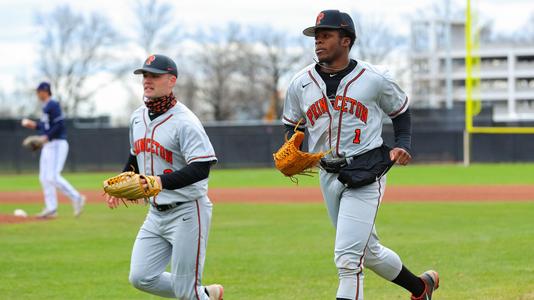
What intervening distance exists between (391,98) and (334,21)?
0.68 meters

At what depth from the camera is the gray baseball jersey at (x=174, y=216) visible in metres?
6.04

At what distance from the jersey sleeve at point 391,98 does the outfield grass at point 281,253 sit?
78.8 inches

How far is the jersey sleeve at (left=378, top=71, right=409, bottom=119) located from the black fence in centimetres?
3176

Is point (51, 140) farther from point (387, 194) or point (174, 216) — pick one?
point (387, 194)

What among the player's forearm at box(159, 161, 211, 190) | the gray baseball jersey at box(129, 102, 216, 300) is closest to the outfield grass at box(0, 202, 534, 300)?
the gray baseball jersey at box(129, 102, 216, 300)

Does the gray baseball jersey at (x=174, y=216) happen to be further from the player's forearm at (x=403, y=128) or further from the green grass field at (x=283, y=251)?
the green grass field at (x=283, y=251)

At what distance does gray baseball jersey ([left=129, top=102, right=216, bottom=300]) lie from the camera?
604 centimetres

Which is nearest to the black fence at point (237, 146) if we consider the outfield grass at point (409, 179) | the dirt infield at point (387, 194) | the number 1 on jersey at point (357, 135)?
the outfield grass at point (409, 179)

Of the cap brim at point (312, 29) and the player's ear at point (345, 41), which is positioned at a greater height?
the cap brim at point (312, 29)

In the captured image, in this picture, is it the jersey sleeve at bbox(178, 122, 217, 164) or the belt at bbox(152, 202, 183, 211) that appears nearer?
the jersey sleeve at bbox(178, 122, 217, 164)

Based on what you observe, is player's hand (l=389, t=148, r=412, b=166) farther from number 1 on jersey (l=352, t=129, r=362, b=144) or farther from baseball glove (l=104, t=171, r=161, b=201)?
baseball glove (l=104, t=171, r=161, b=201)

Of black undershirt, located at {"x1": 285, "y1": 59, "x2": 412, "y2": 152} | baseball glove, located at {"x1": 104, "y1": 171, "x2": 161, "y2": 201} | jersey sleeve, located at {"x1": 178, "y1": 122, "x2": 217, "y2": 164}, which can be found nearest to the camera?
baseball glove, located at {"x1": 104, "y1": 171, "x2": 161, "y2": 201}

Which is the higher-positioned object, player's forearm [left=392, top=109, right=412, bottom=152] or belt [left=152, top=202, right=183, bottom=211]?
player's forearm [left=392, top=109, right=412, bottom=152]

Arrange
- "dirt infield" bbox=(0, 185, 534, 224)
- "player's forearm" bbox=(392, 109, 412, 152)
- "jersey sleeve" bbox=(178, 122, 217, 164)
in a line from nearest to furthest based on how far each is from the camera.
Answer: "jersey sleeve" bbox=(178, 122, 217, 164), "player's forearm" bbox=(392, 109, 412, 152), "dirt infield" bbox=(0, 185, 534, 224)
